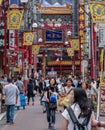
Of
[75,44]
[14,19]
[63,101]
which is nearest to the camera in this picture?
[63,101]

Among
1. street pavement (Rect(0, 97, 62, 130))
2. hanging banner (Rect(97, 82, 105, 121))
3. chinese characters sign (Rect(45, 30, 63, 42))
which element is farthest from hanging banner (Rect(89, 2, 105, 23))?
chinese characters sign (Rect(45, 30, 63, 42))

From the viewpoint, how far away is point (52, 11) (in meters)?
111

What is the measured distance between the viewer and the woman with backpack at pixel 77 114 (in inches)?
314

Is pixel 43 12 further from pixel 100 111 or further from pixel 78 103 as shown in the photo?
pixel 78 103

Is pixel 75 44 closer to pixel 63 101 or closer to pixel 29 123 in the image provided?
pixel 29 123

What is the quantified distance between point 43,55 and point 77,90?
88.6 m

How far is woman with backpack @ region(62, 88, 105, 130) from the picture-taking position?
798 cm

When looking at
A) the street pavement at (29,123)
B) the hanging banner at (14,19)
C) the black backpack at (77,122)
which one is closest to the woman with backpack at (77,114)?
the black backpack at (77,122)

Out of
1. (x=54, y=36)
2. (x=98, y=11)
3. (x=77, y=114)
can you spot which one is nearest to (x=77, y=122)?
(x=77, y=114)

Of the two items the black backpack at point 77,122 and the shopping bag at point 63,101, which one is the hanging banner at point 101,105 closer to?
the shopping bag at point 63,101

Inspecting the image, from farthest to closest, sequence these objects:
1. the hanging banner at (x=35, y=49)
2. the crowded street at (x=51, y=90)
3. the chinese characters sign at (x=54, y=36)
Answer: the chinese characters sign at (x=54, y=36) < the hanging banner at (x=35, y=49) < the crowded street at (x=51, y=90)

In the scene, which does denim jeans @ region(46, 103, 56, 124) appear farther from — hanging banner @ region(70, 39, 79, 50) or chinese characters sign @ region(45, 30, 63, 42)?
chinese characters sign @ region(45, 30, 63, 42)

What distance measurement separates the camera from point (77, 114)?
803 cm

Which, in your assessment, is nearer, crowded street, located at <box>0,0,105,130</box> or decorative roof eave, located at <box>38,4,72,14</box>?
crowded street, located at <box>0,0,105,130</box>
